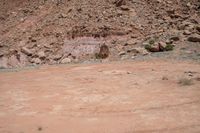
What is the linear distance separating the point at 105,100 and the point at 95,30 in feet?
30.0

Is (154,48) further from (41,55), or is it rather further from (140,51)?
(41,55)

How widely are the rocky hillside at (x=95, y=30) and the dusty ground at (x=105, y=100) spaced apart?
9.43ft

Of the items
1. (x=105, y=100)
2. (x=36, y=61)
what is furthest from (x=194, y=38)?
(x=105, y=100)

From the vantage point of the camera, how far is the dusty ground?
714 centimetres

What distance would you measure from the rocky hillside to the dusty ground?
2.88 meters

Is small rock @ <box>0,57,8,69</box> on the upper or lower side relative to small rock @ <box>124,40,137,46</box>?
lower

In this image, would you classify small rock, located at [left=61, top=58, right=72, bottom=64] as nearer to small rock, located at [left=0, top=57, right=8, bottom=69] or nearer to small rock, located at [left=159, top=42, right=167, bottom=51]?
small rock, located at [left=0, top=57, right=8, bottom=69]

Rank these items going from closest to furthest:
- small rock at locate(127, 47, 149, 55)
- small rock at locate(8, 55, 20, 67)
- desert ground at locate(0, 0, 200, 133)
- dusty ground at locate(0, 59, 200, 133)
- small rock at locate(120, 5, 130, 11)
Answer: dusty ground at locate(0, 59, 200, 133) < desert ground at locate(0, 0, 200, 133) < small rock at locate(127, 47, 149, 55) < small rock at locate(8, 55, 20, 67) < small rock at locate(120, 5, 130, 11)

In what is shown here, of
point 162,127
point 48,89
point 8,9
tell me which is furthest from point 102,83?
point 8,9

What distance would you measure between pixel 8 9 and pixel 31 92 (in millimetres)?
12181

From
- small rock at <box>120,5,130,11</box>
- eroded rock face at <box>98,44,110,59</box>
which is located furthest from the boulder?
small rock at <box>120,5,130,11</box>

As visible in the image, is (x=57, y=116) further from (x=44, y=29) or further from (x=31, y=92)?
(x=44, y=29)

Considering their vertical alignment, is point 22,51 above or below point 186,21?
below

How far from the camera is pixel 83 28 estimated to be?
59.2ft
